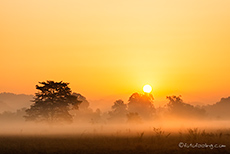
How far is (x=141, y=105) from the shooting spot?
119m

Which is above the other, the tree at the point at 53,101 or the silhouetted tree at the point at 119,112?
the silhouetted tree at the point at 119,112

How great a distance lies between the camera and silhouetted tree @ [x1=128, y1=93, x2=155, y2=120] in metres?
118

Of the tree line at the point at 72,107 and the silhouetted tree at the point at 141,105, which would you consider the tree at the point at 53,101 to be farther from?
the silhouetted tree at the point at 141,105

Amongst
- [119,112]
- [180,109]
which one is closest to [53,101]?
[119,112]

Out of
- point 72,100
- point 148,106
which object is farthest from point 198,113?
point 72,100

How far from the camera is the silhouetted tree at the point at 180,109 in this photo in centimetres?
12375

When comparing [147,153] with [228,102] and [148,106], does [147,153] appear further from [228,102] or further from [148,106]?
[228,102]

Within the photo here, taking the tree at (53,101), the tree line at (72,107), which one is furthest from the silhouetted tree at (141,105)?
the tree at (53,101)

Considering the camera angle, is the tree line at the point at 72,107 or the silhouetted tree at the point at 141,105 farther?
the silhouetted tree at the point at 141,105

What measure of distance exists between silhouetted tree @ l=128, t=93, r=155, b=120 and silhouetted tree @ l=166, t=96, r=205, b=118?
902cm

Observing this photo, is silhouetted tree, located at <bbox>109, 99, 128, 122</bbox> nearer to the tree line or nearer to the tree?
the tree line

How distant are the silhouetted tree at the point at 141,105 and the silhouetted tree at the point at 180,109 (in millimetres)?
9015

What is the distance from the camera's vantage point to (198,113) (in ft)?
419

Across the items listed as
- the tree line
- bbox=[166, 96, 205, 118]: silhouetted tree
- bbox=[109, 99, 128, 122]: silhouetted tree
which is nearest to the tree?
the tree line
